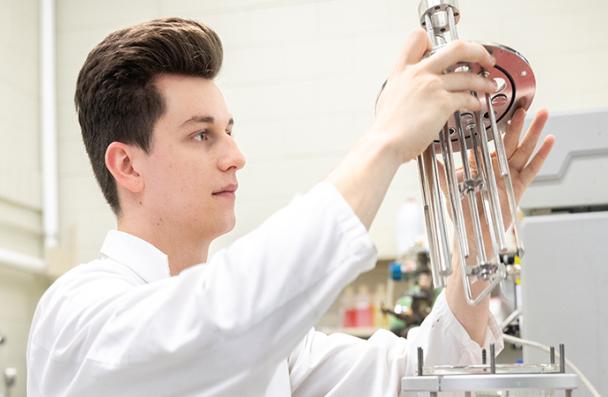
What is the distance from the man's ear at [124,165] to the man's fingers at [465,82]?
20.4 inches

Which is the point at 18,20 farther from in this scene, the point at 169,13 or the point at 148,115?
the point at 148,115

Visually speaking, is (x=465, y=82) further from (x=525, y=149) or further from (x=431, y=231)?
(x=525, y=149)

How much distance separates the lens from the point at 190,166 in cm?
114

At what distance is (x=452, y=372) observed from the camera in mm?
920

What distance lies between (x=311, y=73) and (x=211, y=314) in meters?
3.17

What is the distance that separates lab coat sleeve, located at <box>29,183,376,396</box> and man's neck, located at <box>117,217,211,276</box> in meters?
0.32

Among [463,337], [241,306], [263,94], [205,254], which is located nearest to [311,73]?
[263,94]

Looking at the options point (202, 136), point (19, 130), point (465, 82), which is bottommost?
point (465, 82)

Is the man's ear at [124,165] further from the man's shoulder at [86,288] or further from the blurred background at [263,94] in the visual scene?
the blurred background at [263,94]

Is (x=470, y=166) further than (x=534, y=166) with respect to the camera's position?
No

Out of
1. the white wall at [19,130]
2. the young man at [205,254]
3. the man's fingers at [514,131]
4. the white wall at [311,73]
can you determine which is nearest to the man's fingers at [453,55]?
the young man at [205,254]

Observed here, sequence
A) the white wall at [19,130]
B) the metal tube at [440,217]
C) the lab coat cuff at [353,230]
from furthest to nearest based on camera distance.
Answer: the white wall at [19,130] < the metal tube at [440,217] < the lab coat cuff at [353,230]

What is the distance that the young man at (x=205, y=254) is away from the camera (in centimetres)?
76

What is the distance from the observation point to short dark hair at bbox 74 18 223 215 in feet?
3.84
